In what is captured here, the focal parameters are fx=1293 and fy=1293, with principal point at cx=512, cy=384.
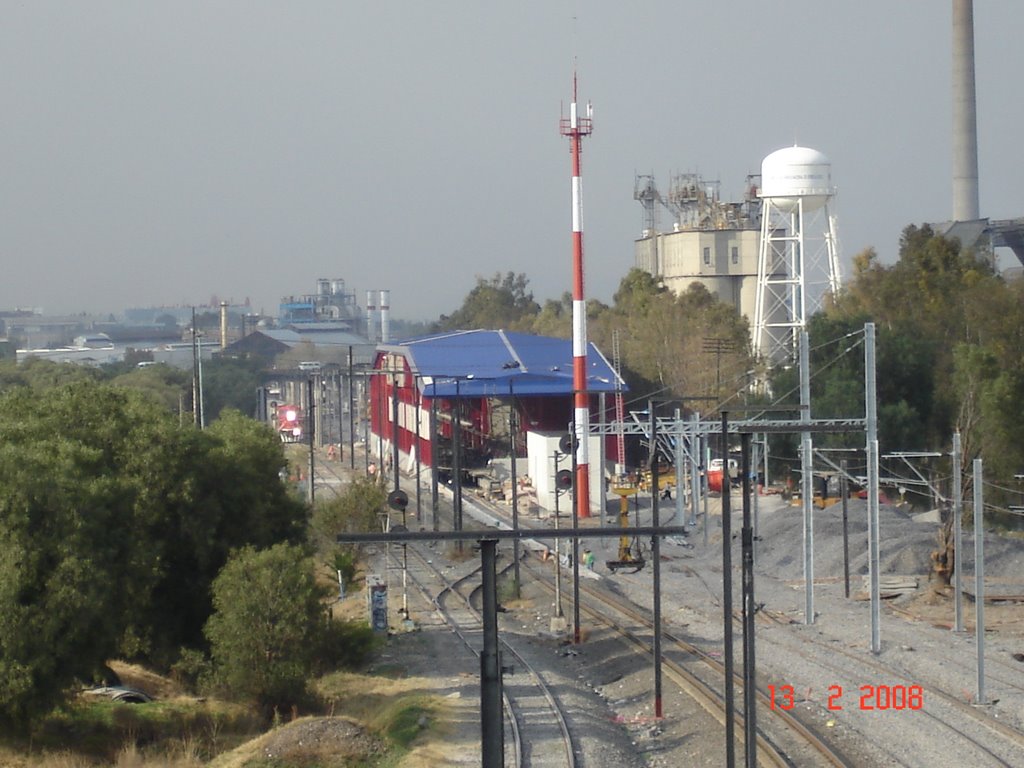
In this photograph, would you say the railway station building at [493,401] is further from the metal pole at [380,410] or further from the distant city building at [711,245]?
the distant city building at [711,245]

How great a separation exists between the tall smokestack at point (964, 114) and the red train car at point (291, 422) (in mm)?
29436

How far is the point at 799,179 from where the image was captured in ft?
139

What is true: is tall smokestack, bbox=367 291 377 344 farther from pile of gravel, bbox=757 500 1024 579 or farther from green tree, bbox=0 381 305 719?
green tree, bbox=0 381 305 719

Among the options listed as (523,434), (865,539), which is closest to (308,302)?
(523,434)

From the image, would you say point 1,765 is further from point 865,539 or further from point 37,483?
point 865,539

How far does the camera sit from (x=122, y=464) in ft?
51.1

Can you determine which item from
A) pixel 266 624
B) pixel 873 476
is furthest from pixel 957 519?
pixel 266 624

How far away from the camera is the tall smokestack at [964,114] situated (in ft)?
169

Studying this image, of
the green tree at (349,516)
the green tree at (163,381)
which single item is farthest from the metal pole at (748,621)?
the green tree at (163,381)

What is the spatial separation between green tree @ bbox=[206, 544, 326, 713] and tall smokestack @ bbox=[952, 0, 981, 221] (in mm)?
44117

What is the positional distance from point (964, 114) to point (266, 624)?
45.0 m

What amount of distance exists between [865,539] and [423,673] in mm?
12646

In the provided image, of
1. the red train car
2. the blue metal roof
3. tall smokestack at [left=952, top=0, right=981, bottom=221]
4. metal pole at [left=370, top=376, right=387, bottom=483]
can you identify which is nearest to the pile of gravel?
the blue metal roof

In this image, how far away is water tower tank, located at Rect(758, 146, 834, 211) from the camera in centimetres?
4250
